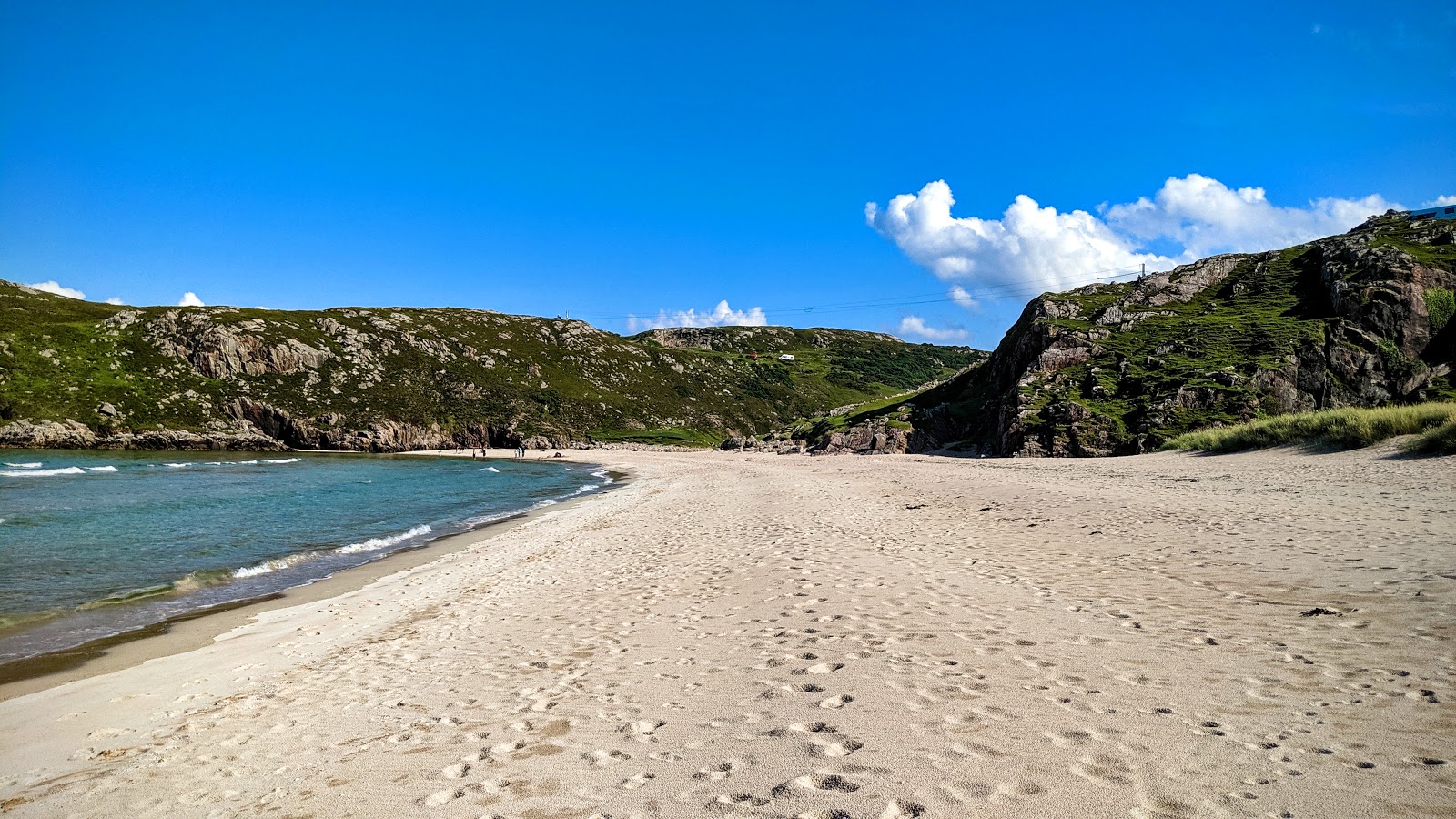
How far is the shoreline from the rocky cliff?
152 feet

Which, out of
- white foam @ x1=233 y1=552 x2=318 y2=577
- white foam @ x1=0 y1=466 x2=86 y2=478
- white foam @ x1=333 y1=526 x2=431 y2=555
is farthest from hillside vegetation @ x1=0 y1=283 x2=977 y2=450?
white foam @ x1=233 y1=552 x2=318 y2=577

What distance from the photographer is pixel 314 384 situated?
104m

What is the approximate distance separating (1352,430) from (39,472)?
81158 millimetres

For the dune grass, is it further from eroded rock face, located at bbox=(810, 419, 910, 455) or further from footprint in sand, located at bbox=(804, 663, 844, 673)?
eroded rock face, located at bbox=(810, 419, 910, 455)

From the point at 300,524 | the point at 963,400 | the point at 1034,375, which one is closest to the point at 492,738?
the point at 300,524

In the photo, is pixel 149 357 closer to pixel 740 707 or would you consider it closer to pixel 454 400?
pixel 454 400

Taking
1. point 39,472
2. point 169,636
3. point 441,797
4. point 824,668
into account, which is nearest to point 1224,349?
point 824,668

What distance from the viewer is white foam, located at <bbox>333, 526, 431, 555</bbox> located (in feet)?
66.8

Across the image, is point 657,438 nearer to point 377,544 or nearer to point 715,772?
point 377,544

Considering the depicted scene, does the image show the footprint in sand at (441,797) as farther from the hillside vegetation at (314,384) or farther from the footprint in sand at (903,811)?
the hillside vegetation at (314,384)

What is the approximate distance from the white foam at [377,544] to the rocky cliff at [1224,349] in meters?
43.5

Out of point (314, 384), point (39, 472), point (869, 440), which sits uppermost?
point (314, 384)

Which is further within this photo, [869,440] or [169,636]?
[869,440]

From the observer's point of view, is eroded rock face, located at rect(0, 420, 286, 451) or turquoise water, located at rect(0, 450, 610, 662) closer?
turquoise water, located at rect(0, 450, 610, 662)
